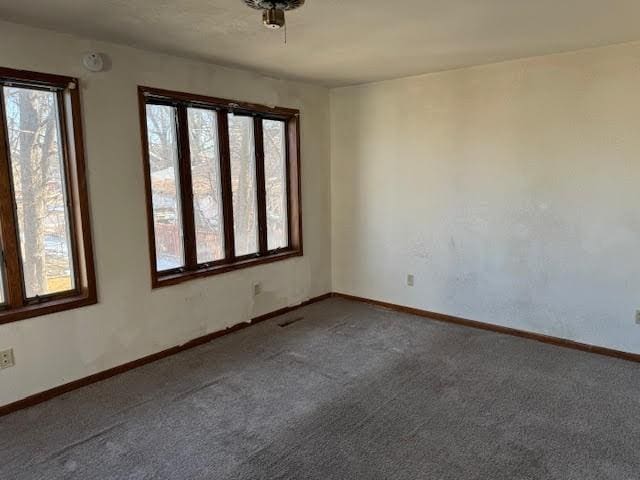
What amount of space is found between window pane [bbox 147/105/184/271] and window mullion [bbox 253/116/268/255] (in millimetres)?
858

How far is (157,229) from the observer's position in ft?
11.2

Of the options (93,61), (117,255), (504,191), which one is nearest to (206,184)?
(117,255)

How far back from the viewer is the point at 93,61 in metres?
2.83

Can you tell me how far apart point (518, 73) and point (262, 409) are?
3187mm

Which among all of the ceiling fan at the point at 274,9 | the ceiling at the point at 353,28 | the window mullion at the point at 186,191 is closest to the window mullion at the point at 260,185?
the ceiling at the point at 353,28

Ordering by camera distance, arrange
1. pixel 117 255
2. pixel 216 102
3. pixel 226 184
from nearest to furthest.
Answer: pixel 117 255 < pixel 216 102 < pixel 226 184

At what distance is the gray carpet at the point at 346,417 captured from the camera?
214 cm

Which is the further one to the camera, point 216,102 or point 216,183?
point 216,183

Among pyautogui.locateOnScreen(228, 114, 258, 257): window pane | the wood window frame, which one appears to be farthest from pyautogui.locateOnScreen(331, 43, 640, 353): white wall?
the wood window frame

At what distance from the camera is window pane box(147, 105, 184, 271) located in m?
3.35

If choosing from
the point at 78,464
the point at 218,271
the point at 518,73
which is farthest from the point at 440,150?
the point at 78,464

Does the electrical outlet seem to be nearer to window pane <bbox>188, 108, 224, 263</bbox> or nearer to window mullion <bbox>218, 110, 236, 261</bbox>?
window pane <bbox>188, 108, 224, 263</bbox>

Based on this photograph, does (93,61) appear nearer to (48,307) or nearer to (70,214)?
(70,214)

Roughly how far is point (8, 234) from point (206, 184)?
1.49m
